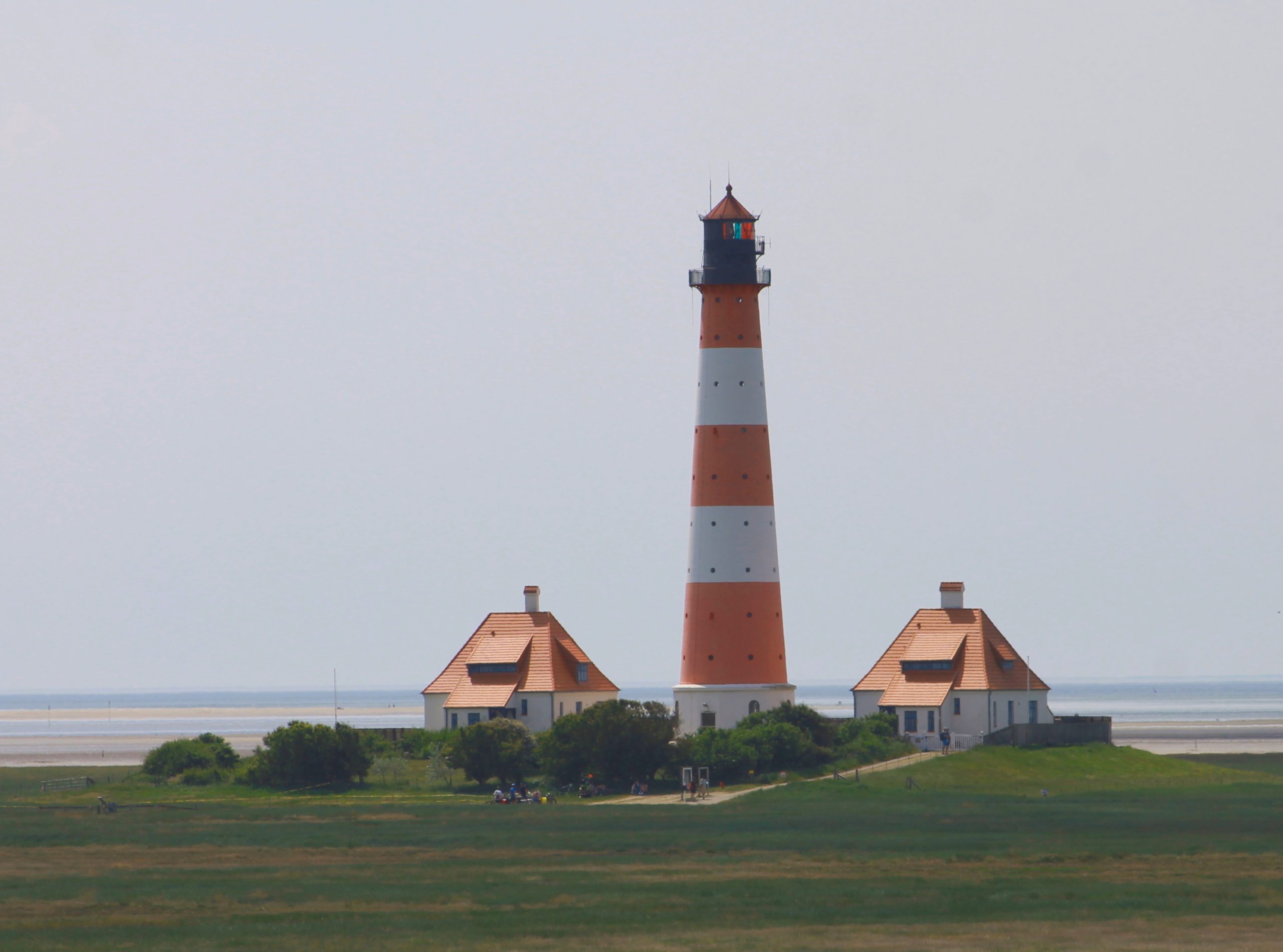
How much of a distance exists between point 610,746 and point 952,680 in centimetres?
1684

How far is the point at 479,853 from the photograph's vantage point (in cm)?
4941

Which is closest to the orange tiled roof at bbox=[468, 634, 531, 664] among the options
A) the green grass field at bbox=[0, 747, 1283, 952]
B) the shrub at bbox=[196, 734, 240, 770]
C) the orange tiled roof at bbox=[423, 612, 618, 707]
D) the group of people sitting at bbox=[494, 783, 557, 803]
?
the orange tiled roof at bbox=[423, 612, 618, 707]

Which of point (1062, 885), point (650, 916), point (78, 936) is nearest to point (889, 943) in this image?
point (650, 916)

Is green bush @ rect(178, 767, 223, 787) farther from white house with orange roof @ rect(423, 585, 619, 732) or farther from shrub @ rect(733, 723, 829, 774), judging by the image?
shrub @ rect(733, 723, 829, 774)

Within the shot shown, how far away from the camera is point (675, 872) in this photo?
44938 mm

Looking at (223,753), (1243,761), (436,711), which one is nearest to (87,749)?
(436,711)

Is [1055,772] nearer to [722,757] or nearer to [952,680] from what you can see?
[952,680]

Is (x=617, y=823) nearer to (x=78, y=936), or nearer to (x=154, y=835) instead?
(x=154, y=835)

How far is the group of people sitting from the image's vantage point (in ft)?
218

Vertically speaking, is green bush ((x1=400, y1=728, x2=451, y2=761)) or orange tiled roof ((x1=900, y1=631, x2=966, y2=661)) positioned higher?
orange tiled roof ((x1=900, y1=631, x2=966, y2=661))

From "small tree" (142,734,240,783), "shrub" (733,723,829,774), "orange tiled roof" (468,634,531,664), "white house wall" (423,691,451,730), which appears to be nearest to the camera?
"shrub" (733,723,829,774)

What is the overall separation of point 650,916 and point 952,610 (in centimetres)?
4602

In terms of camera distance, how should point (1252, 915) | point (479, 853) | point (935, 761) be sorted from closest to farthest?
1. point (1252, 915)
2. point (479, 853)
3. point (935, 761)

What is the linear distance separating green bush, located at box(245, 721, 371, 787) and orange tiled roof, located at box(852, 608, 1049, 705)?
2046 cm
